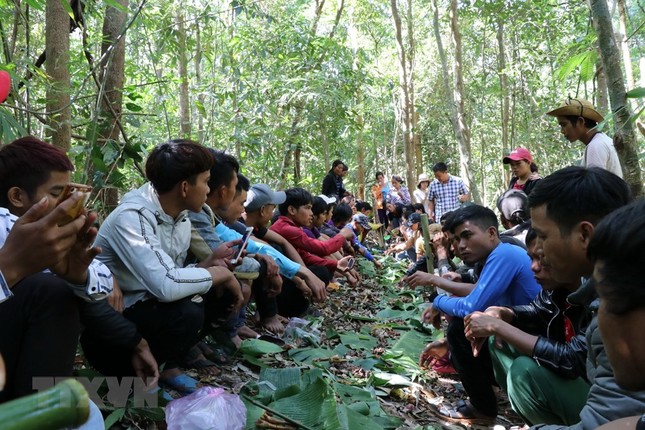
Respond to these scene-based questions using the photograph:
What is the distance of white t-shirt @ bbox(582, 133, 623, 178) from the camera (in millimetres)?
4637

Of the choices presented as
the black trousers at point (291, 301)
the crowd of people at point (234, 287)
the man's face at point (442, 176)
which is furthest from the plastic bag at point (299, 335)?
the man's face at point (442, 176)

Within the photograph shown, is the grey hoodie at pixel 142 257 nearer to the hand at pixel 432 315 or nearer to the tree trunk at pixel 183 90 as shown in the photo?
the hand at pixel 432 315

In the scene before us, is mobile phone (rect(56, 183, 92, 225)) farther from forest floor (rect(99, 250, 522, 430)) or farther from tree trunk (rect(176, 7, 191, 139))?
tree trunk (rect(176, 7, 191, 139))

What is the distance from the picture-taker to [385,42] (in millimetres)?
22891

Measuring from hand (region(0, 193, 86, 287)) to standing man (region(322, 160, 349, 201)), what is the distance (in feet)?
30.8

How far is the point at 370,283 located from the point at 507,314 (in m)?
5.23

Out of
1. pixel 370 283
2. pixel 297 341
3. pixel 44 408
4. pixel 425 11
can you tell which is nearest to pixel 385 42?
pixel 425 11

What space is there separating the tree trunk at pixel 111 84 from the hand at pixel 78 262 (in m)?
2.49

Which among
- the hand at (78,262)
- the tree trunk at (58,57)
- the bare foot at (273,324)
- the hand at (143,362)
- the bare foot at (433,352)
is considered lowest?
the bare foot at (433,352)

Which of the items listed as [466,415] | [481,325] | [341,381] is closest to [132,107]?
[341,381]

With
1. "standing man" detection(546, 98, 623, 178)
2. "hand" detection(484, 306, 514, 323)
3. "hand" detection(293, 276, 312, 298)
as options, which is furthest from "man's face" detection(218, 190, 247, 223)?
"standing man" detection(546, 98, 623, 178)

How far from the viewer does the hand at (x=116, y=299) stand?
2.49m

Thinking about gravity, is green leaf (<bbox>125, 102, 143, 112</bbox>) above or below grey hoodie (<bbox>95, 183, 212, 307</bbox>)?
above

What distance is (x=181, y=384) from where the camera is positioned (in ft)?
9.30
